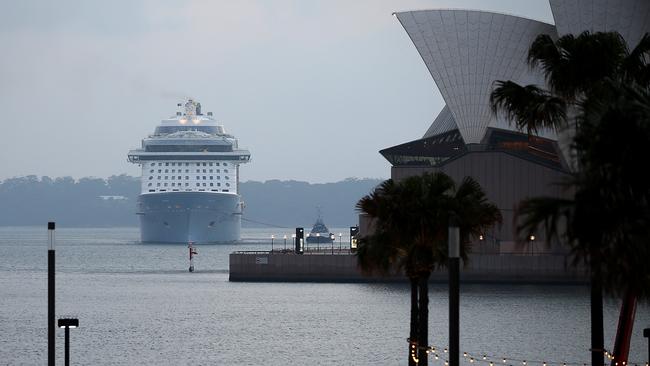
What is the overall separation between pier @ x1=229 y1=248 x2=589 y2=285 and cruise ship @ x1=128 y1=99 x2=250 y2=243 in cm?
5890

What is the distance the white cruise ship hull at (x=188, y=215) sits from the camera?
394 ft

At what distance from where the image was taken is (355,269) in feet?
189

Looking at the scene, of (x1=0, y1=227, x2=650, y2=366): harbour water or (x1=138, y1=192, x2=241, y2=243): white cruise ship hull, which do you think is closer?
(x1=0, y1=227, x2=650, y2=366): harbour water

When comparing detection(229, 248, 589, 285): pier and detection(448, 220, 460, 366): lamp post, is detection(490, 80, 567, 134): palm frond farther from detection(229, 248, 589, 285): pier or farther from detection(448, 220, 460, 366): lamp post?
detection(229, 248, 589, 285): pier

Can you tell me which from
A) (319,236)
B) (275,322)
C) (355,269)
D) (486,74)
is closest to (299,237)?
(355,269)

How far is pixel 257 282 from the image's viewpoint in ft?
201

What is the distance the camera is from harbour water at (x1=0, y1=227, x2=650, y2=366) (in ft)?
108

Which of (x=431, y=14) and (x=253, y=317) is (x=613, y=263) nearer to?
(x=253, y=317)

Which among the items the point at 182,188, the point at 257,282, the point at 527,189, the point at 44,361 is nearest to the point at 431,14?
the point at 527,189

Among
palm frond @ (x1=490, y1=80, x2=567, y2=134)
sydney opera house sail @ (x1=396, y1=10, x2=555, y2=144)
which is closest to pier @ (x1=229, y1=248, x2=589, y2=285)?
sydney opera house sail @ (x1=396, y1=10, x2=555, y2=144)

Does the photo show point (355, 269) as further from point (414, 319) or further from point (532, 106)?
point (532, 106)

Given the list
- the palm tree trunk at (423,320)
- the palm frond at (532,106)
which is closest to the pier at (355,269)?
the palm tree trunk at (423,320)

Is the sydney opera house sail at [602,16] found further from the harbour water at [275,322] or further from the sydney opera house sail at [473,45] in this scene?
the harbour water at [275,322]

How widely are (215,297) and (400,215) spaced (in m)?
34.1
